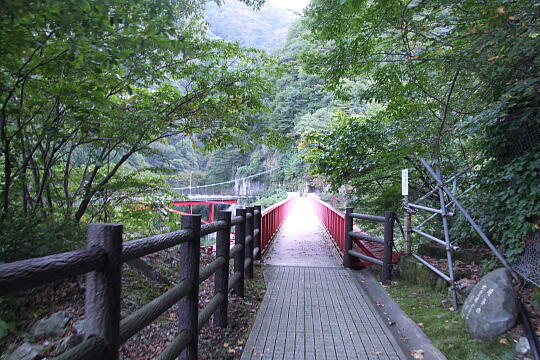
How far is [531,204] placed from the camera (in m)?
3.25

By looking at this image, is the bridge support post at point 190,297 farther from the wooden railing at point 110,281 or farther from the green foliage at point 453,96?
the green foliage at point 453,96

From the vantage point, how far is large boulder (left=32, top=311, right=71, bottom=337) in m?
2.94

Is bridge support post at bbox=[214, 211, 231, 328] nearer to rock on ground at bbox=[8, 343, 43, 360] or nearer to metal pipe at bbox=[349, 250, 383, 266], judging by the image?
rock on ground at bbox=[8, 343, 43, 360]

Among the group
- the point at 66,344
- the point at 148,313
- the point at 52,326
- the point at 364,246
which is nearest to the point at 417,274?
the point at 364,246

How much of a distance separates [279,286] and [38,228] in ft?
9.82

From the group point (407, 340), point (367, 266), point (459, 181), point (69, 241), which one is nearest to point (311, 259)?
point (367, 266)

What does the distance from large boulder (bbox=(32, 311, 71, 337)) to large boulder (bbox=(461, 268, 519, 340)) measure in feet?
12.0

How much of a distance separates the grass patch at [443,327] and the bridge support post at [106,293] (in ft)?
8.88

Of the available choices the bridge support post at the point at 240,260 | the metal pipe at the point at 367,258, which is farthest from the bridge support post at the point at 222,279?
Result: the metal pipe at the point at 367,258

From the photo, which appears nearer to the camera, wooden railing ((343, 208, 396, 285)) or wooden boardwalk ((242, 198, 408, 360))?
wooden boardwalk ((242, 198, 408, 360))

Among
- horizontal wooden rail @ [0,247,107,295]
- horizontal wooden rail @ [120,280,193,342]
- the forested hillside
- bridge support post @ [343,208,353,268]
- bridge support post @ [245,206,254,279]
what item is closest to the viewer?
horizontal wooden rail @ [0,247,107,295]

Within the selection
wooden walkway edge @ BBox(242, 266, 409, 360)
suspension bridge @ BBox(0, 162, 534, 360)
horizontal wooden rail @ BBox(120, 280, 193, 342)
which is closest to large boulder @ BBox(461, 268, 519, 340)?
suspension bridge @ BBox(0, 162, 534, 360)

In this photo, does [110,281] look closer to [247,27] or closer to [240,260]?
[240,260]

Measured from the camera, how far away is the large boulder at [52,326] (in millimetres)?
2941
